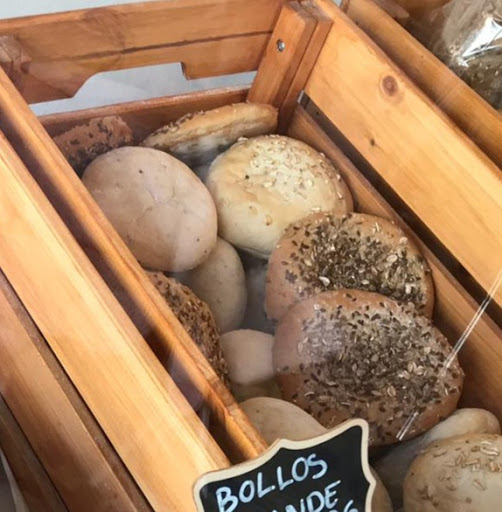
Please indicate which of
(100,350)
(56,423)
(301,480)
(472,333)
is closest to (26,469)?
(56,423)

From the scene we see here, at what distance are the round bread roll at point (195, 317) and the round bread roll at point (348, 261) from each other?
119mm

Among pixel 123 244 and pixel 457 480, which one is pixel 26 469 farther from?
pixel 457 480

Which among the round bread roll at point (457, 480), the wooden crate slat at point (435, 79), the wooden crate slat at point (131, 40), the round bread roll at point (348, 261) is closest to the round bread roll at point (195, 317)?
the round bread roll at point (348, 261)

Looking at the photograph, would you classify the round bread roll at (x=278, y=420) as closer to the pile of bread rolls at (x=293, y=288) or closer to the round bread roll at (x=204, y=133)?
the pile of bread rolls at (x=293, y=288)

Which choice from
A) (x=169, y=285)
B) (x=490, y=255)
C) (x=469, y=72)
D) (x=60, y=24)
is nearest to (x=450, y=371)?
(x=490, y=255)

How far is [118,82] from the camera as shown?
1305 millimetres

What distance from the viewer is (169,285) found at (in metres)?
0.98

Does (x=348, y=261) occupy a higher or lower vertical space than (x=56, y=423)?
higher

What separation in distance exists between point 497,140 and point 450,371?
0.34 meters

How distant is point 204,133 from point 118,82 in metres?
0.16

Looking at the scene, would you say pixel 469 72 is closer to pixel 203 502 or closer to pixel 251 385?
pixel 251 385

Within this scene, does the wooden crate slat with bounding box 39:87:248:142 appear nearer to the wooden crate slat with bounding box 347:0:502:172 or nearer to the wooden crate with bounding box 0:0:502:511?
the wooden crate with bounding box 0:0:502:511

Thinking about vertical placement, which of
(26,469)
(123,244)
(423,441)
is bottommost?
(26,469)

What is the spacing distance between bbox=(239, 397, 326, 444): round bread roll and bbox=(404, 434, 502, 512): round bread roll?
150 millimetres
